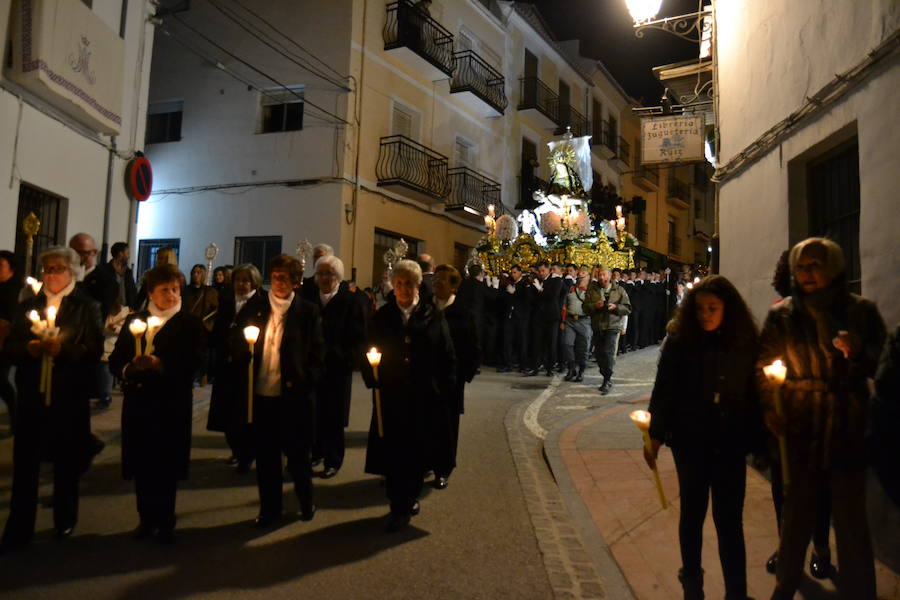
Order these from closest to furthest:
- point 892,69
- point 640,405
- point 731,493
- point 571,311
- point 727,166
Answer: point 731,493 → point 892,69 → point 727,166 → point 640,405 → point 571,311

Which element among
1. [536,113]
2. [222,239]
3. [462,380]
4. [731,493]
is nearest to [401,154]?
[222,239]

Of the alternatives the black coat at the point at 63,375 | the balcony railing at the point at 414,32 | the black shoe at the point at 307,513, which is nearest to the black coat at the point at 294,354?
the black shoe at the point at 307,513

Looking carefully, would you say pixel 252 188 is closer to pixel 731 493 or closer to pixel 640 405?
pixel 640 405

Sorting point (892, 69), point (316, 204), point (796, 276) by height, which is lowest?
point (796, 276)

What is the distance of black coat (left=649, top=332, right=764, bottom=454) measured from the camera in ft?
11.5

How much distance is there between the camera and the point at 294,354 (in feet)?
15.4

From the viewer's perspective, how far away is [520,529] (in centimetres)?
486

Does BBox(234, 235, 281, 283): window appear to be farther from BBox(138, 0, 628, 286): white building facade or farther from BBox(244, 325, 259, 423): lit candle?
BBox(244, 325, 259, 423): lit candle

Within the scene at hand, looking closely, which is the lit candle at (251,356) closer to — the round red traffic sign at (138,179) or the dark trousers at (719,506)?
the dark trousers at (719,506)

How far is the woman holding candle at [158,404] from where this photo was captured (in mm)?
4387

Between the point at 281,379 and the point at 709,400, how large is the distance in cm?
268

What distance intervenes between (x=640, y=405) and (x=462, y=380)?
4593mm

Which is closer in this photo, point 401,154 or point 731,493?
point 731,493

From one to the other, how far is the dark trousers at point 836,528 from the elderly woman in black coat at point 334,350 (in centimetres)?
343
